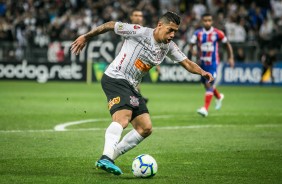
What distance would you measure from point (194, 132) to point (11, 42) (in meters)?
20.4

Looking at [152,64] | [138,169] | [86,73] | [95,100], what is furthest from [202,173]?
[86,73]

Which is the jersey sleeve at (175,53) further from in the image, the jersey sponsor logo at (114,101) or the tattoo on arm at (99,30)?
the jersey sponsor logo at (114,101)

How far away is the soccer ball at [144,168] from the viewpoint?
8141 mm

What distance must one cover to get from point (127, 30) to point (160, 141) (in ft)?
12.2

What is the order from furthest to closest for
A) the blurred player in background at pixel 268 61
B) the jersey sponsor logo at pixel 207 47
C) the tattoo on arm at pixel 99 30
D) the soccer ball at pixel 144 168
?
1. the blurred player in background at pixel 268 61
2. the jersey sponsor logo at pixel 207 47
3. the tattoo on arm at pixel 99 30
4. the soccer ball at pixel 144 168

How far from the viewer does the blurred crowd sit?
99.6 feet

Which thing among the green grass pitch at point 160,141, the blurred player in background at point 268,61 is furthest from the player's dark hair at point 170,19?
the blurred player in background at point 268,61

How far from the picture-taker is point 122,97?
8445mm

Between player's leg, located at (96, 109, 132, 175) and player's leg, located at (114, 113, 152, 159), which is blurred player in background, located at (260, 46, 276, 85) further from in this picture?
player's leg, located at (96, 109, 132, 175)

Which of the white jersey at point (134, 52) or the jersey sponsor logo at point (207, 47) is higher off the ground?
the white jersey at point (134, 52)

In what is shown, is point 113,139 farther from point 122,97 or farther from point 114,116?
point 122,97

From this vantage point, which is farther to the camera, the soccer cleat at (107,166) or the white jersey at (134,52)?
the white jersey at (134,52)

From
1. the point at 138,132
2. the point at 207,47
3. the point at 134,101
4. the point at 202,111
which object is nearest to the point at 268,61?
the point at 207,47

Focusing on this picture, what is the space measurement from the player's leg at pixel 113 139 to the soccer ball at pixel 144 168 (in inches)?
8.9
